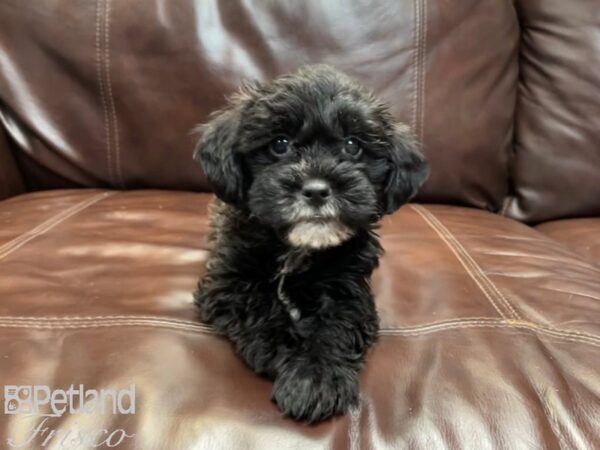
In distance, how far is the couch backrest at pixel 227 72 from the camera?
2.20m

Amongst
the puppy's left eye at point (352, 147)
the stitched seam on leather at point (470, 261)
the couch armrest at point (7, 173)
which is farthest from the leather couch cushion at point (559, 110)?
the couch armrest at point (7, 173)

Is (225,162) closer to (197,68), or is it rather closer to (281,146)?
(281,146)

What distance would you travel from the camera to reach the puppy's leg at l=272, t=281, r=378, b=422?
109 centimetres

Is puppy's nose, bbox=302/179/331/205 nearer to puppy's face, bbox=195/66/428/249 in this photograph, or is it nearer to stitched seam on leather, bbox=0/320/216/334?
puppy's face, bbox=195/66/428/249

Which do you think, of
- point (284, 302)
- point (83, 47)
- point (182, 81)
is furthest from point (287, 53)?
point (284, 302)

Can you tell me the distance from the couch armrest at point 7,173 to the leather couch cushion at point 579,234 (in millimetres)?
2003

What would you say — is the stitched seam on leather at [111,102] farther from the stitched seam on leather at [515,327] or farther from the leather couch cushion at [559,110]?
the leather couch cushion at [559,110]

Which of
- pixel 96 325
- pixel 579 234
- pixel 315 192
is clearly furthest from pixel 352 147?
pixel 579 234

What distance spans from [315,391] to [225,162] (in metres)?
0.60

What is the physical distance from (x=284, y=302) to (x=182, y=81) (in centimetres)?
114

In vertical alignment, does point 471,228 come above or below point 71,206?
below

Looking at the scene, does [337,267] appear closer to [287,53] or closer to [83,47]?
[287,53]

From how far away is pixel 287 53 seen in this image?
2.22 meters

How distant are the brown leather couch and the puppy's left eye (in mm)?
387
